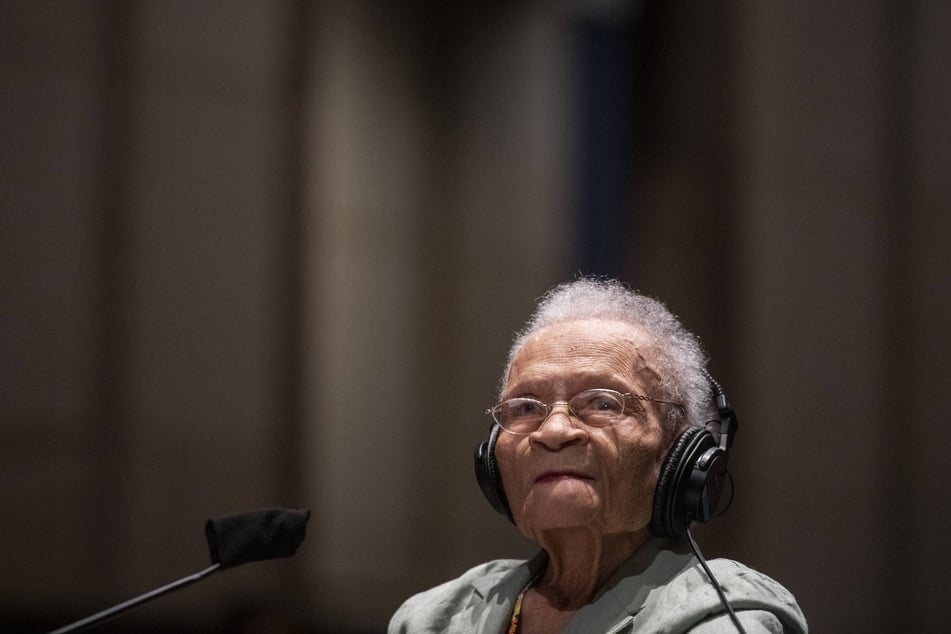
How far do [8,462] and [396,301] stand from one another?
1.59 m

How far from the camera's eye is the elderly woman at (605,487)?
70.8 inches

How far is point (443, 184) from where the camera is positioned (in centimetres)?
455

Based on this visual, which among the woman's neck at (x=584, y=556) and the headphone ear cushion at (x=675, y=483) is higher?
the headphone ear cushion at (x=675, y=483)

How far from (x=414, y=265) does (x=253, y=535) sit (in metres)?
2.87

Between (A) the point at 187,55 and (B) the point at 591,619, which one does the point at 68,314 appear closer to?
(A) the point at 187,55

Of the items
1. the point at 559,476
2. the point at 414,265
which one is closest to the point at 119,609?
the point at 559,476

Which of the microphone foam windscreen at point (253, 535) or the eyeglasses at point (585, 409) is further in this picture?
the eyeglasses at point (585, 409)

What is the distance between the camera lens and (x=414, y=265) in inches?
176

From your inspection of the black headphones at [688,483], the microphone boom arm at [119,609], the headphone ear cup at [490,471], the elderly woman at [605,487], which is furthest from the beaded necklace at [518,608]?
the microphone boom arm at [119,609]

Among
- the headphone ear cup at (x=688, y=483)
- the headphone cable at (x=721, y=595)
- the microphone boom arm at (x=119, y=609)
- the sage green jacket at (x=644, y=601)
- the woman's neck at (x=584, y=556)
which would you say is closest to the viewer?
the microphone boom arm at (x=119, y=609)

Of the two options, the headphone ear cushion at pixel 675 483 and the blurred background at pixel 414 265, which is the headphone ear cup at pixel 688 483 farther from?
the blurred background at pixel 414 265

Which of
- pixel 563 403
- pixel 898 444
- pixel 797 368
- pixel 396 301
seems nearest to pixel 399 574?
pixel 396 301

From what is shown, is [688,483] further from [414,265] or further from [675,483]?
[414,265]

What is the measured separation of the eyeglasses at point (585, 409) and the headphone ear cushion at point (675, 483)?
12 centimetres
